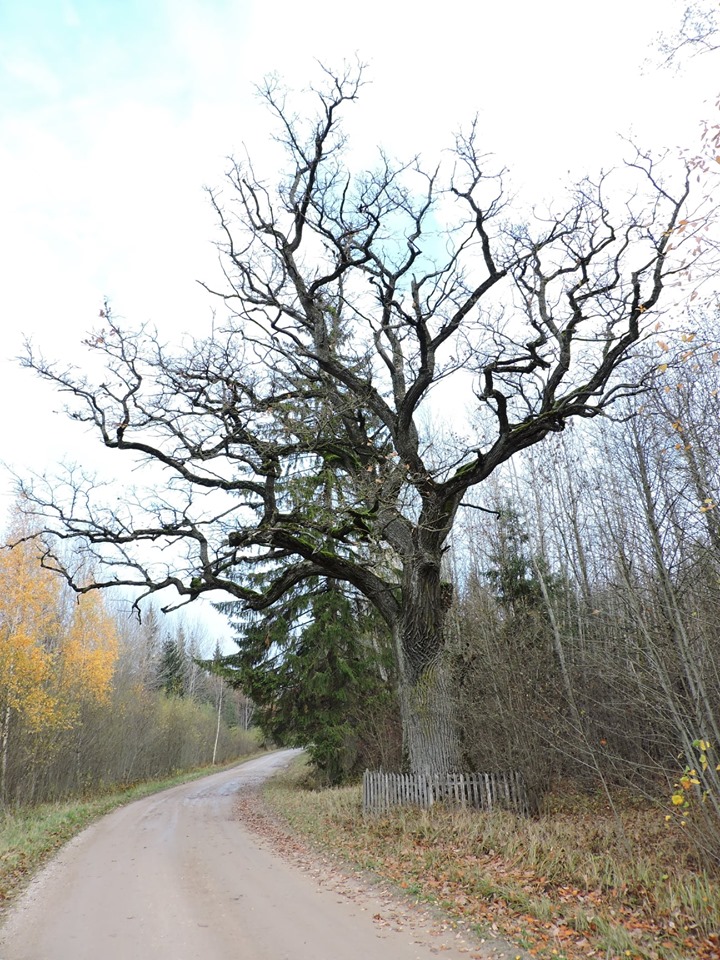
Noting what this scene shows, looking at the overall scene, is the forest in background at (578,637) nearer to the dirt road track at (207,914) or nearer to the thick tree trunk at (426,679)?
the thick tree trunk at (426,679)

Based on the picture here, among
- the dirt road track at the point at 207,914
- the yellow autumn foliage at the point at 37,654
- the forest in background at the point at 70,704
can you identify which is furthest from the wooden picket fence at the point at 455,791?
the yellow autumn foliage at the point at 37,654

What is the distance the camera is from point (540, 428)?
12211 mm

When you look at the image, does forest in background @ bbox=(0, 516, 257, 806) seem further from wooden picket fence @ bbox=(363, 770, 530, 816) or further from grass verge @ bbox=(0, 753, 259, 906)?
wooden picket fence @ bbox=(363, 770, 530, 816)

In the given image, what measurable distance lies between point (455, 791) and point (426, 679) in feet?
6.39

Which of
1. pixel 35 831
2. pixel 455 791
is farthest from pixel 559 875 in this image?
pixel 35 831

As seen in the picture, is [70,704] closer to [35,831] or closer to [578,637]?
[35,831]

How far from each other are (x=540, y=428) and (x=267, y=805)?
12.6 m

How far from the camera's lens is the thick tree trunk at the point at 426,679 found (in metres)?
11.3

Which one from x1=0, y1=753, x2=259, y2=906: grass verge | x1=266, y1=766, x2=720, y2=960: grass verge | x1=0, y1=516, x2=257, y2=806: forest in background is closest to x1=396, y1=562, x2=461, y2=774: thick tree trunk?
x1=266, y1=766, x2=720, y2=960: grass verge

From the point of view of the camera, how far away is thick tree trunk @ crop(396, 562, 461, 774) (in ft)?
37.1

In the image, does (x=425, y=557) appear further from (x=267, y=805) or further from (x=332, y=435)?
(x=267, y=805)

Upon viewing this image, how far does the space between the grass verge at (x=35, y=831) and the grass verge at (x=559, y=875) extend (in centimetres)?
471

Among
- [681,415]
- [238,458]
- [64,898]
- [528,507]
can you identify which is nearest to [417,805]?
[64,898]

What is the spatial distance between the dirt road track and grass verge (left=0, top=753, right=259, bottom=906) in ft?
1.05
